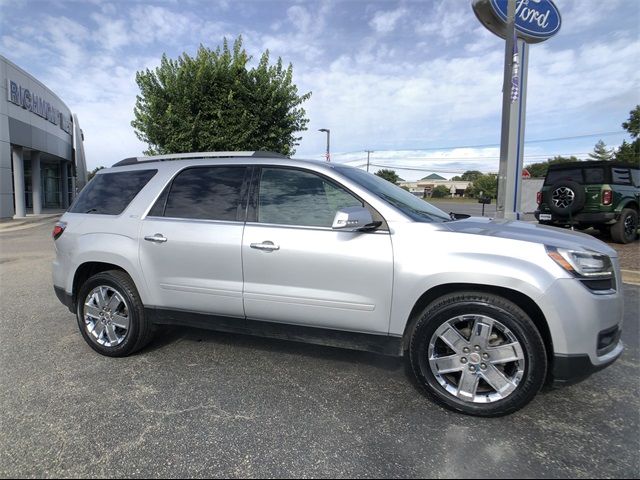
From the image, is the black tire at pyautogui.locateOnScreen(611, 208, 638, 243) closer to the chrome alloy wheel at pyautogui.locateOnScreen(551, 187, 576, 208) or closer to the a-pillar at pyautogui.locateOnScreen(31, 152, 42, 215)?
the chrome alloy wheel at pyautogui.locateOnScreen(551, 187, 576, 208)

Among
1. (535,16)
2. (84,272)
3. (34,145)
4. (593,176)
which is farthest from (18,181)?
(593,176)

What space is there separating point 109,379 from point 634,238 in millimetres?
11768

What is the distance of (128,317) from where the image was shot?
13.0 ft

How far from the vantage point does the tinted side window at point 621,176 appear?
34.2 feet

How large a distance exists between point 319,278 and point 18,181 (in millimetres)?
25292

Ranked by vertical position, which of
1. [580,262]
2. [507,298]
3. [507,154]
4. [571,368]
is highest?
[507,154]

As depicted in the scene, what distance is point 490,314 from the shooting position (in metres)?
2.88

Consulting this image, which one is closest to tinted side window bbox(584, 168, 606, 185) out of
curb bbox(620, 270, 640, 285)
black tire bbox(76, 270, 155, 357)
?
curb bbox(620, 270, 640, 285)

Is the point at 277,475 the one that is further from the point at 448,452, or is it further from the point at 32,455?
the point at 32,455

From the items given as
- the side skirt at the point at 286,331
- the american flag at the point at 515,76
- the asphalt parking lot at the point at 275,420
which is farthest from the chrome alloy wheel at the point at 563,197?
the side skirt at the point at 286,331

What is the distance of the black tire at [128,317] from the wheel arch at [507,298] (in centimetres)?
230

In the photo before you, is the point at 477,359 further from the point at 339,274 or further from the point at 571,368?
the point at 339,274

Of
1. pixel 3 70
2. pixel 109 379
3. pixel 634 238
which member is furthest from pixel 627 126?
pixel 109 379

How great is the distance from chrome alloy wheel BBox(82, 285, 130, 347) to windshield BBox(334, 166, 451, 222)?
7.39 feet
